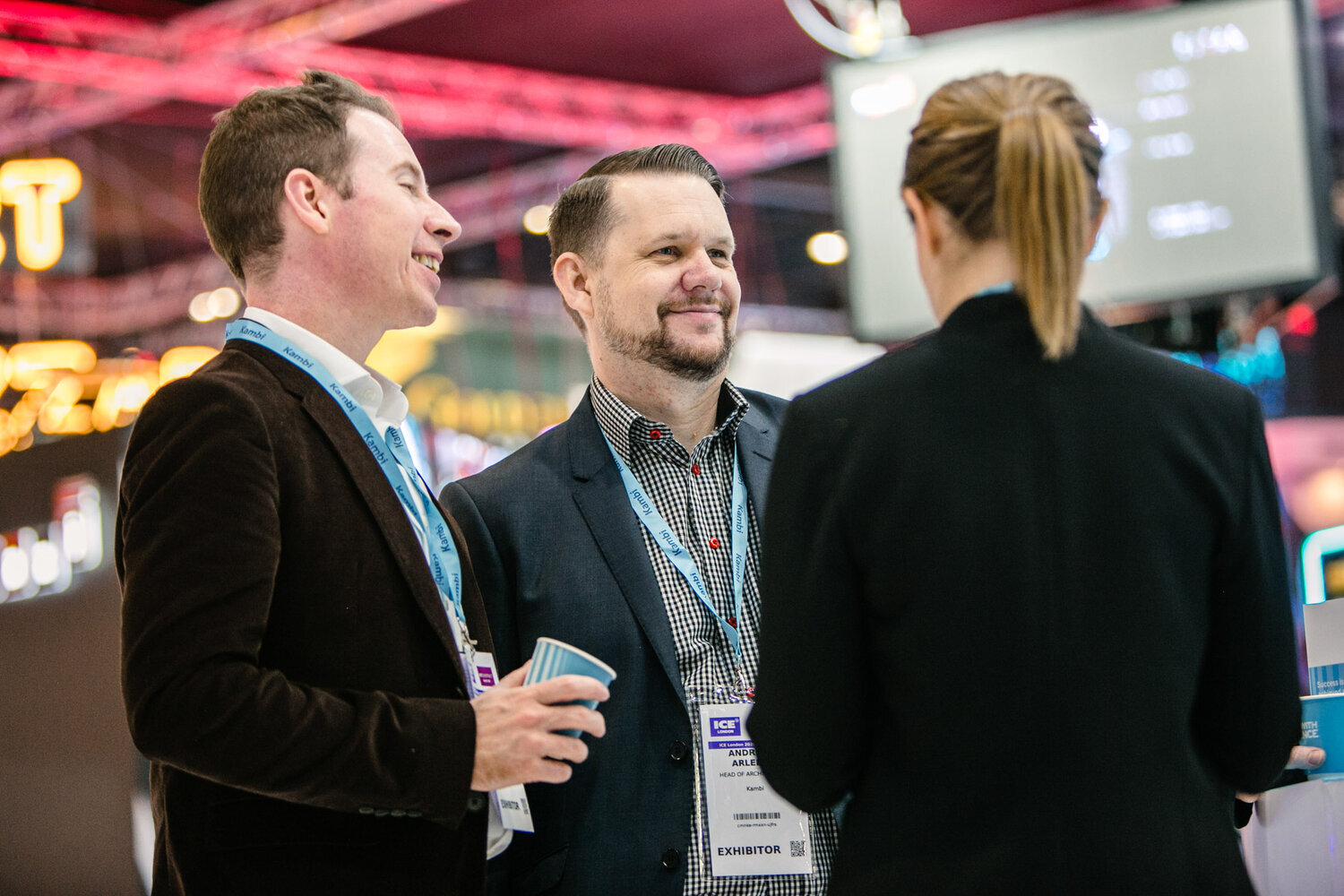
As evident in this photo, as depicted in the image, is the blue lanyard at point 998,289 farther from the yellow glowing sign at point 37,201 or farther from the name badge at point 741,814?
the yellow glowing sign at point 37,201

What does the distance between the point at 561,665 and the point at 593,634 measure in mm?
465

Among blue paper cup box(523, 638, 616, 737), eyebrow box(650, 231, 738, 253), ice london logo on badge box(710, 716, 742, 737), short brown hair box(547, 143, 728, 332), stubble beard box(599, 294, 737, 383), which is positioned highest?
short brown hair box(547, 143, 728, 332)

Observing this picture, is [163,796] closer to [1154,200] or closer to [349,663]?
[349,663]

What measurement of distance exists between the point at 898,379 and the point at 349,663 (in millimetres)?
737

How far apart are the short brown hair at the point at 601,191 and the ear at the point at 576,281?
0.02m

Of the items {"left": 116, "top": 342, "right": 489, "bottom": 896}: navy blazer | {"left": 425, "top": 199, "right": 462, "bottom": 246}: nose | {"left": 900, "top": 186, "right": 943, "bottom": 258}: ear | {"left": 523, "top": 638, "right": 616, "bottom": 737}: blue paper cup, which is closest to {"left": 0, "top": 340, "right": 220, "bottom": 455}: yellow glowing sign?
{"left": 425, "top": 199, "right": 462, "bottom": 246}: nose

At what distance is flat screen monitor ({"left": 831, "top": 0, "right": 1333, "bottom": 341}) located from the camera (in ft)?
16.8

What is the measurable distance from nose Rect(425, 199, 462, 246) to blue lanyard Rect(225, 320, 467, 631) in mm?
315

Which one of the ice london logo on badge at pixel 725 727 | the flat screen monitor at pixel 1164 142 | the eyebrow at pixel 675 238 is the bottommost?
the ice london logo on badge at pixel 725 727

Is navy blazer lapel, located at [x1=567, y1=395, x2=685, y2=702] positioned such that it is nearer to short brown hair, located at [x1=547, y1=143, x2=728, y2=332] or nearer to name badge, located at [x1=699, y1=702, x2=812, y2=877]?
name badge, located at [x1=699, y1=702, x2=812, y2=877]

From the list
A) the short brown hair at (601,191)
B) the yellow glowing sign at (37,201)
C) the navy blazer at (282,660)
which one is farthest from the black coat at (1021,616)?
the yellow glowing sign at (37,201)

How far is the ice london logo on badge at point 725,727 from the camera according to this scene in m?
1.95

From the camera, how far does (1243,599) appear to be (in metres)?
1.27

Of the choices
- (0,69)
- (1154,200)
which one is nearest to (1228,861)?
(1154,200)
